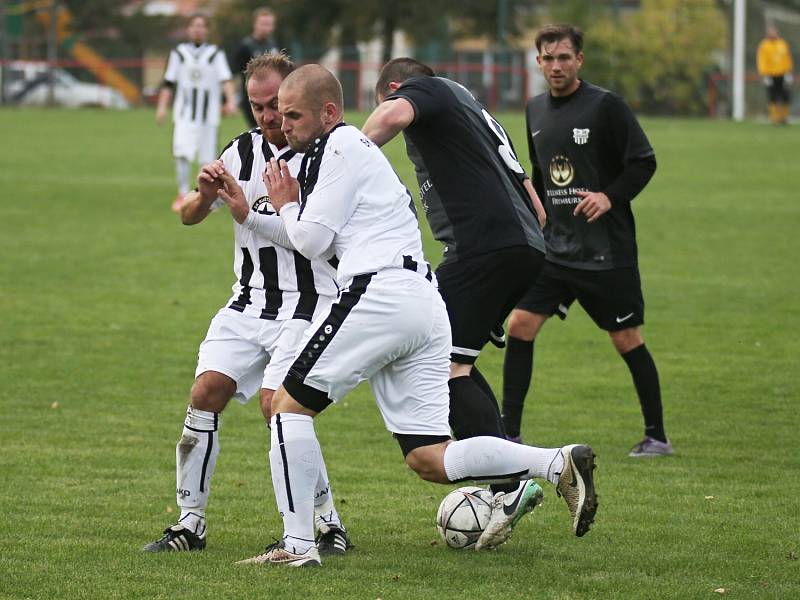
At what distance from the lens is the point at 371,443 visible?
8211mm

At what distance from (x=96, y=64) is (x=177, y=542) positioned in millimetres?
56457

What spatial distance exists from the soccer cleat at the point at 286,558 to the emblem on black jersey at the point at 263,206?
140 centimetres

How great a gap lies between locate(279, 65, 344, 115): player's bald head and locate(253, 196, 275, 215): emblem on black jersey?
2.64 ft

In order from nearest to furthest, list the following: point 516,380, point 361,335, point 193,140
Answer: point 361,335 → point 516,380 → point 193,140

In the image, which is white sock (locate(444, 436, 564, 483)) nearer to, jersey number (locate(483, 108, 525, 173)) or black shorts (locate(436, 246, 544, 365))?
black shorts (locate(436, 246, 544, 365))

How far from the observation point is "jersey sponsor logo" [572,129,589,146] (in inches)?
311

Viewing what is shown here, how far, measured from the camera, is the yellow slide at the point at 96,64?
60031 mm

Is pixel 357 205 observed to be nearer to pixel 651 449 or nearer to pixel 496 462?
pixel 496 462

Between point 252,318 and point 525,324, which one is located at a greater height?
point 252,318

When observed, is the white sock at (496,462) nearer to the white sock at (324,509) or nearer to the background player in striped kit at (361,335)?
the background player in striped kit at (361,335)

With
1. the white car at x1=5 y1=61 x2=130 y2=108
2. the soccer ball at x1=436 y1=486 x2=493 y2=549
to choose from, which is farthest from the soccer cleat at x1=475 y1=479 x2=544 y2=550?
the white car at x1=5 y1=61 x2=130 y2=108

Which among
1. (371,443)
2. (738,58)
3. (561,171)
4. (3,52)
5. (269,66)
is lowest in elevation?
(738,58)

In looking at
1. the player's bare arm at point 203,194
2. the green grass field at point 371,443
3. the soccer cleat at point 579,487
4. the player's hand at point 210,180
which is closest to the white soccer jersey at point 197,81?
the green grass field at point 371,443

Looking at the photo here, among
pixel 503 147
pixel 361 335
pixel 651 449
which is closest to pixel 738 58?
pixel 651 449
